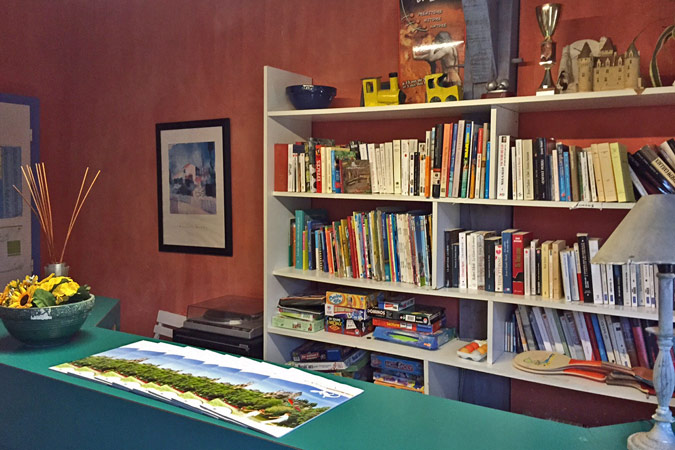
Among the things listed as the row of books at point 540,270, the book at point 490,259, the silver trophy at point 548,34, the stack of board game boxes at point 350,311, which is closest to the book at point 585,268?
the row of books at point 540,270

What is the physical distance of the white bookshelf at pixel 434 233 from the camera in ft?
7.98

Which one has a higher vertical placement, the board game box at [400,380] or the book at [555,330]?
the book at [555,330]

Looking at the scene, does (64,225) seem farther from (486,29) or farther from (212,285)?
(486,29)

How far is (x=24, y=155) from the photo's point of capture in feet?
13.8

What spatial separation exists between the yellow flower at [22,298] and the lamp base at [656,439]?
2065 millimetres

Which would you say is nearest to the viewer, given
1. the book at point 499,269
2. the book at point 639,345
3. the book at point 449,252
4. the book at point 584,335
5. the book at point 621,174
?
the book at point 621,174

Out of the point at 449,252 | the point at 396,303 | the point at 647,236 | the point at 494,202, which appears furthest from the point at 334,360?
the point at 647,236

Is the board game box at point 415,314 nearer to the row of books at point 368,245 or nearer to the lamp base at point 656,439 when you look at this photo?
the row of books at point 368,245

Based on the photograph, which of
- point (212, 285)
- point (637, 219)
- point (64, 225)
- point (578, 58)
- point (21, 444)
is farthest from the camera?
point (64, 225)

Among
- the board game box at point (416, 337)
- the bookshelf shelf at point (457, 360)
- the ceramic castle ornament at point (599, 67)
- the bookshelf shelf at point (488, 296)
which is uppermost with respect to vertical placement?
the ceramic castle ornament at point (599, 67)

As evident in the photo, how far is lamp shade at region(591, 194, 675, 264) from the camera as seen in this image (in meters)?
1.42

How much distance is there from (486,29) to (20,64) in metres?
3.16

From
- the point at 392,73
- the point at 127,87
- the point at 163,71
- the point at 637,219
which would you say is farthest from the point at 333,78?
the point at 637,219

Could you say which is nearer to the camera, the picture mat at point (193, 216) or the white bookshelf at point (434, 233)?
the white bookshelf at point (434, 233)
